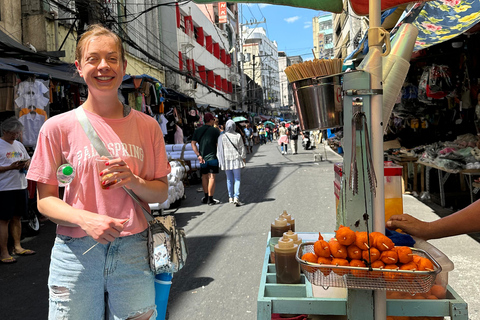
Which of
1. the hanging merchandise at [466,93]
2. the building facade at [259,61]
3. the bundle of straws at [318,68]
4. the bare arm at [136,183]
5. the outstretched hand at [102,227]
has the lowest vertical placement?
the outstretched hand at [102,227]

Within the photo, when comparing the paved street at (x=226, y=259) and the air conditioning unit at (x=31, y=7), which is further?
the air conditioning unit at (x=31, y=7)

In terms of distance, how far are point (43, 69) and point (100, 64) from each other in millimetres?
7046

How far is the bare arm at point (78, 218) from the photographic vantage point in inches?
65.9

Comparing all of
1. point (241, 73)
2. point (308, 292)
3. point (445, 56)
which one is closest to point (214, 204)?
point (445, 56)

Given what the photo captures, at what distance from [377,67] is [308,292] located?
47.2 inches

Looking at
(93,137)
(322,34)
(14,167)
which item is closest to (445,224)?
(93,137)

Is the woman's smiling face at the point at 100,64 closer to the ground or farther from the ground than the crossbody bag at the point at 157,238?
farther from the ground

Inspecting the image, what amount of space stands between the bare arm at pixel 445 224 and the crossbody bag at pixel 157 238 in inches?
47.1

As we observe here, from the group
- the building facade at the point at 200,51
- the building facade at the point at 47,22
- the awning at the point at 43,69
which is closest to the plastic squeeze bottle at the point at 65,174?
the awning at the point at 43,69

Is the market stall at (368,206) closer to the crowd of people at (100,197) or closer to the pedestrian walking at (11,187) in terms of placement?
the crowd of people at (100,197)

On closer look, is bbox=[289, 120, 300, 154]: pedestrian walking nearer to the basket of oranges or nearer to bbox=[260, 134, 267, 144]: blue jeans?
bbox=[260, 134, 267, 144]: blue jeans

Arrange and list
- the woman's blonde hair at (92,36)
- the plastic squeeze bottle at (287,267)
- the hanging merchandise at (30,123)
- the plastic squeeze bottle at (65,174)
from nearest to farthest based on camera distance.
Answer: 1. the plastic squeeze bottle at (65,174)
2. the woman's blonde hair at (92,36)
3. the plastic squeeze bottle at (287,267)
4. the hanging merchandise at (30,123)

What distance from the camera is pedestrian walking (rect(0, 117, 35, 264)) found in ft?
18.9

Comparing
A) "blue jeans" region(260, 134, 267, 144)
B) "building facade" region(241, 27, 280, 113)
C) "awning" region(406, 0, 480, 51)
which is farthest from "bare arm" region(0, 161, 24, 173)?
"building facade" region(241, 27, 280, 113)
